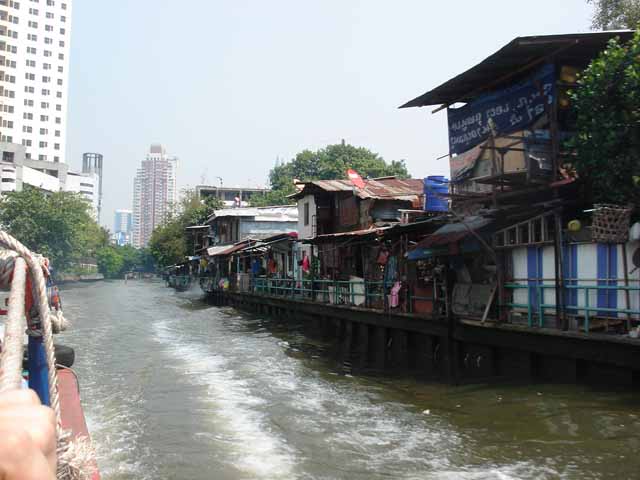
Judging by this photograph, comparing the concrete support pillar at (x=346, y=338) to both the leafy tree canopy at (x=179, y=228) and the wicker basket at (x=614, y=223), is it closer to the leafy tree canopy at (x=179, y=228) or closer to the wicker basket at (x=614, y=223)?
the wicker basket at (x=614, y=223)

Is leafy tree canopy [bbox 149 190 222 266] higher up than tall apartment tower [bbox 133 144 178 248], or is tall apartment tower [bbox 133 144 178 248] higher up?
tall apartment tower [bbox 133 144 178 248]

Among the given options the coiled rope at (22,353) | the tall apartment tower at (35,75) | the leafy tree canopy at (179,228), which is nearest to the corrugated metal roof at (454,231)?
the coiled rope at (22,353)

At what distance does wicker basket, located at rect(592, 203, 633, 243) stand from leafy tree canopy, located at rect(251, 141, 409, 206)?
4515cm

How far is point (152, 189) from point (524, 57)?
607 ft

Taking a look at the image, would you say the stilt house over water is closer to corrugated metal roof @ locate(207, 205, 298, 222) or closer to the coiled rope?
the coiled rope

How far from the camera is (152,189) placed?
189 meters

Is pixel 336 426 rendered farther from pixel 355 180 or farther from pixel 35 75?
pixel 35 75

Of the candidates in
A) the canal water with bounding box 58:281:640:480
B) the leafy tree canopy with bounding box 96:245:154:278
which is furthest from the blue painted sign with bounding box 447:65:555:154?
the leafy tree canopy with bounding box 96:245:154:278

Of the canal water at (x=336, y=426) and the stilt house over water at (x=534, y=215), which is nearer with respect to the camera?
the canal water at (x=336, y=426)

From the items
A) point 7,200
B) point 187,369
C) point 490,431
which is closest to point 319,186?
point 187,369

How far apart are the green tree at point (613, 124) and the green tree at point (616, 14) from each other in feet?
39.8

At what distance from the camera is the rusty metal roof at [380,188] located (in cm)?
2534

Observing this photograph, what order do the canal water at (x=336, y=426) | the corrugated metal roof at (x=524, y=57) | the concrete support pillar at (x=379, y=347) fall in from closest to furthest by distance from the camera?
the canal water at (x=336, y=426), the corrugated metal roof at (x=524, y=57), the concrete support pillar at (x=379, y=347)

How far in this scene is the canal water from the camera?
24.9 ft
